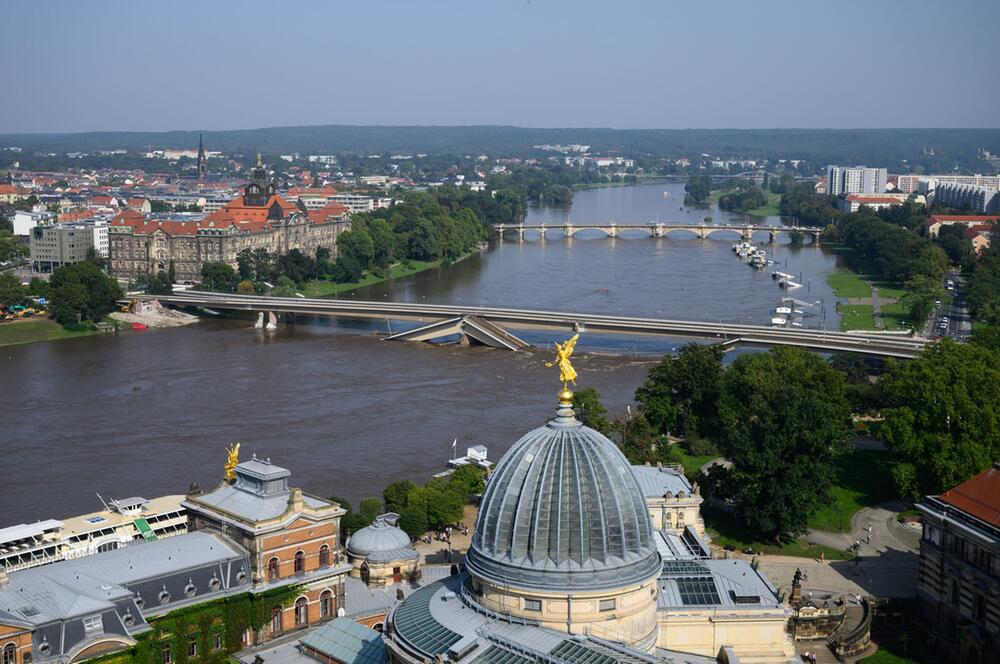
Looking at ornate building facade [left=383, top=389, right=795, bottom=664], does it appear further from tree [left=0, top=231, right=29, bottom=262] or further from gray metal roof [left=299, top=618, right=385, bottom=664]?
tree [left=0, top=231, right=29, bottom=262]

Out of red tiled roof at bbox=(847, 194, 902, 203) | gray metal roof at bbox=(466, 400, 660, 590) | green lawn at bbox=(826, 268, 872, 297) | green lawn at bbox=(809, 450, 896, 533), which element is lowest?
green lawn at bbox=(826, 268, 872, 297)

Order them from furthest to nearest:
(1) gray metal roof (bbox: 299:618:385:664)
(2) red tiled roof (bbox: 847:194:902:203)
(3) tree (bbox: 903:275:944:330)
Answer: (2) red tiled roof (bbox: 847:194:902:203)
(3) tree (bbox: 903:275:944:330)
(1) gray metal roof (bbox: 299:618:385:664)

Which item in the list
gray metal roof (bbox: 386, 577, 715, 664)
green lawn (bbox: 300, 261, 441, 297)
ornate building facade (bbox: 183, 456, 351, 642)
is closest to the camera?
gray metal roof (bbox: 386, 577, 715, 664)

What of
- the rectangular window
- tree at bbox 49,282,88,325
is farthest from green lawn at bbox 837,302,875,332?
the rectangular window

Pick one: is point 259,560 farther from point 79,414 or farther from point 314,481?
point 79,414

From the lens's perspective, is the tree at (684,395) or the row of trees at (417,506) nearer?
the row of trees at (417,506)

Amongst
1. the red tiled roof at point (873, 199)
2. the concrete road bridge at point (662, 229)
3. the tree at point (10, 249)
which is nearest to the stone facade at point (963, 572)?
the tree at point (10, 249)

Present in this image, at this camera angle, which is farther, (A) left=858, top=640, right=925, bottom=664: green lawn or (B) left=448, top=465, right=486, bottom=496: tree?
(B) left=448, top=465, right=486, bottom=496: tree

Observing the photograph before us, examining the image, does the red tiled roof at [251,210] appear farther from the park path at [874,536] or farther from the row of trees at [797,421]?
the park path at [874,536]
